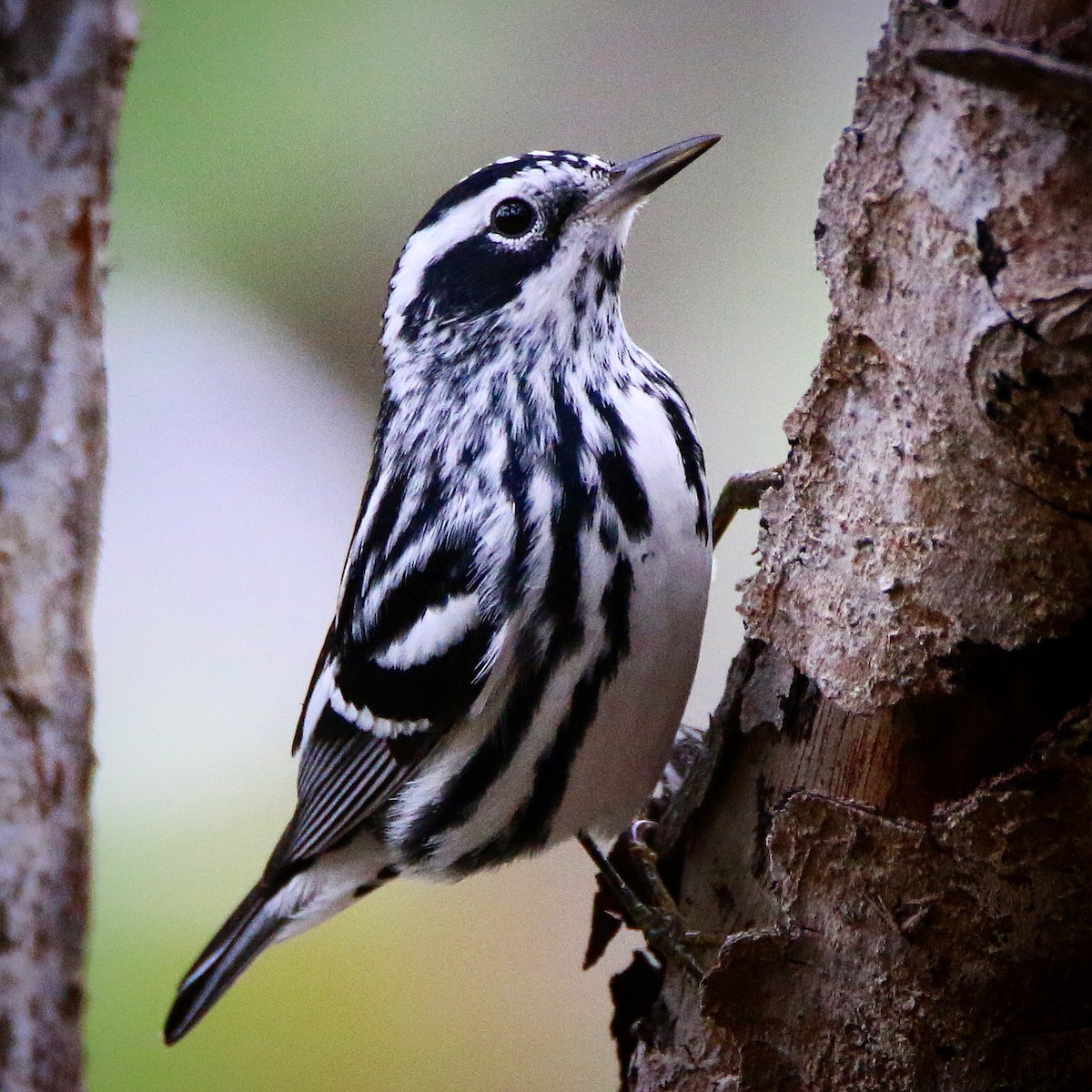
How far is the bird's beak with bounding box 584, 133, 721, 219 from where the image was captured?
193 centimetres

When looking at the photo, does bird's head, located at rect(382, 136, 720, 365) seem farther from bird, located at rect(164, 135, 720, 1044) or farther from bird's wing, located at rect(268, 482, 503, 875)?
bird's wing, located at rect(268, 482, 503, 875)

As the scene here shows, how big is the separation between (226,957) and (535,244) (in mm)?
1343

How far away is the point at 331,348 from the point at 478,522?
162 cm

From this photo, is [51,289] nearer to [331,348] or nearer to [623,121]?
[331,348]

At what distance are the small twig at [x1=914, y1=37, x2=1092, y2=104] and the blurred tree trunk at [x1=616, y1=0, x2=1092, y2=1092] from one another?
6cm

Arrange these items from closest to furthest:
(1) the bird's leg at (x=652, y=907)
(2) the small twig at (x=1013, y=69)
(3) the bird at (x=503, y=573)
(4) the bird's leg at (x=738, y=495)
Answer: (2) the small twig at (x=1013, y=69) → (1) the bird's leg at (x=652, y=907) → (3) the bird at (x=503, y=573) → (4) the bird's leg at (x=738, y=495)

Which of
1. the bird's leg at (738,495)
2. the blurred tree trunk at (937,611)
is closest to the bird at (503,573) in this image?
the bird's leg at (738,495)

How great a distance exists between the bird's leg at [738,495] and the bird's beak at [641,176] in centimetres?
47

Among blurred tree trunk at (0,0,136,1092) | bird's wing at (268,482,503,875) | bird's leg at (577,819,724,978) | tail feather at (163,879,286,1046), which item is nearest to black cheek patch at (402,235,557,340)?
bird's wing at (268,482,503,875)

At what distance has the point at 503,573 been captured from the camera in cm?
182

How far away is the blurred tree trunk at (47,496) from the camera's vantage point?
153 centimetres

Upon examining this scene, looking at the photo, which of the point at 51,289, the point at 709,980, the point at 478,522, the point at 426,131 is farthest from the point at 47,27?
the point at 426,131

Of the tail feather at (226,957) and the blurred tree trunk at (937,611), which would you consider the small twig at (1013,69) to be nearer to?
the blurred tree trunk at (937,611)

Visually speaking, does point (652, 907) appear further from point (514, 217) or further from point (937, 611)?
point (514, 217)
